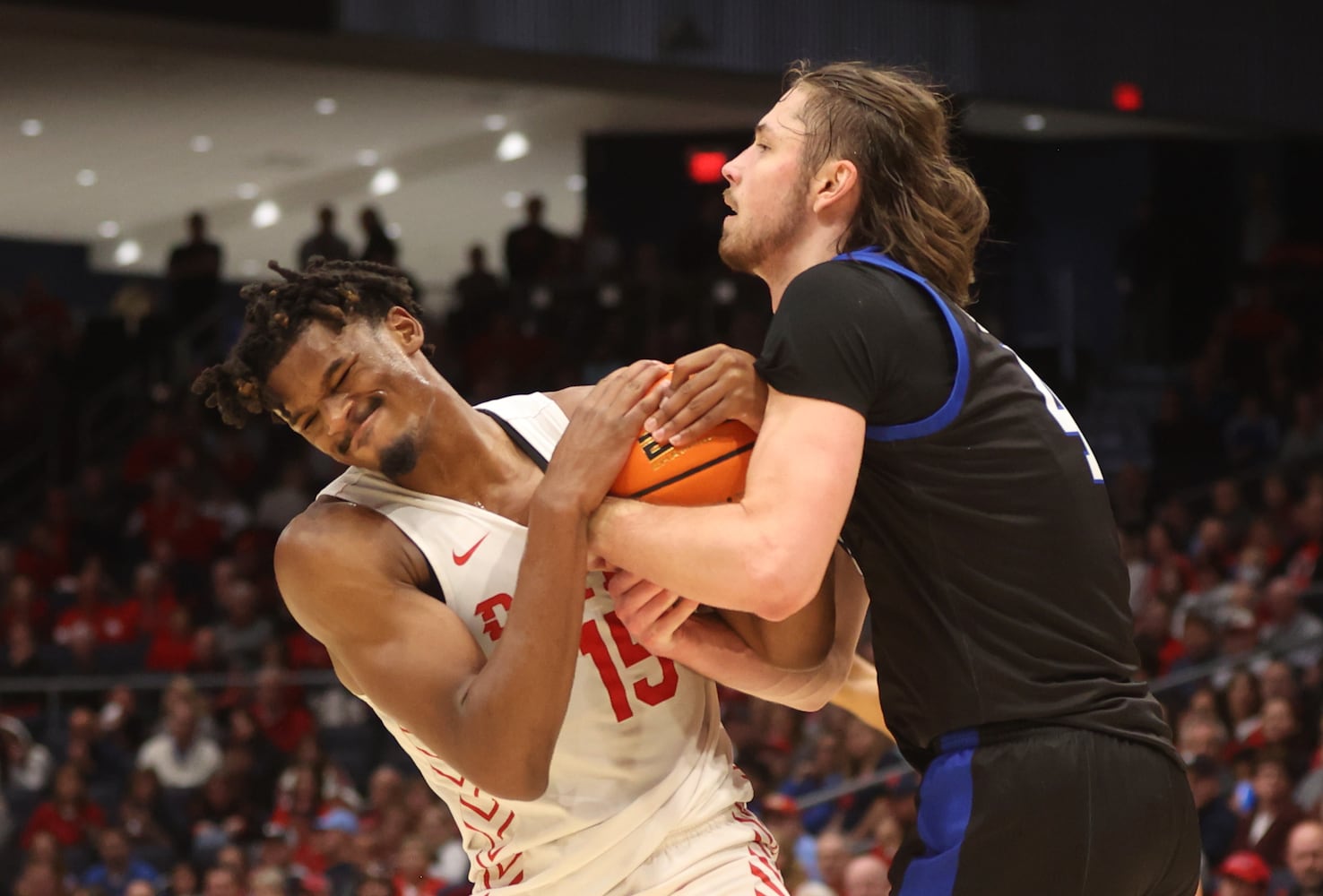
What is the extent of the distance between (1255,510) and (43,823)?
8328 mm

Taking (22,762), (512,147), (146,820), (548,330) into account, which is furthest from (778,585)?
(512,147)

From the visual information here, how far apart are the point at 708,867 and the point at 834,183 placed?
121cm

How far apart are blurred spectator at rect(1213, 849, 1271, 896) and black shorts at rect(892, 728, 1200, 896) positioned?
488 cm

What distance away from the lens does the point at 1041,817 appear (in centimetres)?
264

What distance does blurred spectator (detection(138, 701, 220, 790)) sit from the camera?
1095cm

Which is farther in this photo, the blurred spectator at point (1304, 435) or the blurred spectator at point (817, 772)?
the blurred spectator at point (1304, 435)

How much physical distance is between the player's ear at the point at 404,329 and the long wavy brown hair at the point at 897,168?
0.85 m

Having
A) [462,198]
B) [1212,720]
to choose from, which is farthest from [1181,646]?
[462,198]

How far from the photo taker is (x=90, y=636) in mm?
12273

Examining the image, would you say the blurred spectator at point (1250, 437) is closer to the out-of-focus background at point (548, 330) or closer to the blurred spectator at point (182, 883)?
the out-of-focus background at point (548, 330)

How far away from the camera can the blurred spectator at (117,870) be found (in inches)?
391

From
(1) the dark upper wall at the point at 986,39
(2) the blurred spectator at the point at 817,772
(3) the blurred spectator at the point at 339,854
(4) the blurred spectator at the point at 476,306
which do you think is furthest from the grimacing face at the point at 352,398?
(4) the blurred spectator at the point at 476,306

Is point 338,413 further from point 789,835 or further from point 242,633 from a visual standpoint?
point 242,633

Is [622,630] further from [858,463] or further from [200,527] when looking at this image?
[200,527]
